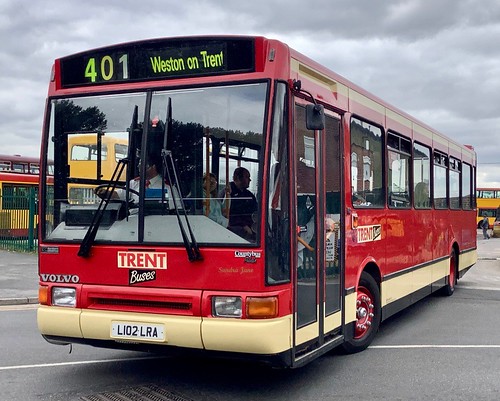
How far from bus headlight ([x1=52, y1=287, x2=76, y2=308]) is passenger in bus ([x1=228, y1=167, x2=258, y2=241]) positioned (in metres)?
1.65

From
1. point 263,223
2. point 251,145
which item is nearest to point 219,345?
point 263,223

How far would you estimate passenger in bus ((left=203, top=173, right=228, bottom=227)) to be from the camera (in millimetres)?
5363

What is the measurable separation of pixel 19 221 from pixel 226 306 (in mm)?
16848

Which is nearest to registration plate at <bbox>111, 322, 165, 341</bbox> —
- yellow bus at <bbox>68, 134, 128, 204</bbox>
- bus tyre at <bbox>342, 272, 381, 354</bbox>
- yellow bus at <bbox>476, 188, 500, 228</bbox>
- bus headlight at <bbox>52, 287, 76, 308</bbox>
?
bus headlight at <bbox>52, 287, 76, 308</bbox>

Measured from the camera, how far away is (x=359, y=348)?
24.5 ft

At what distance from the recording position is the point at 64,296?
5871mm

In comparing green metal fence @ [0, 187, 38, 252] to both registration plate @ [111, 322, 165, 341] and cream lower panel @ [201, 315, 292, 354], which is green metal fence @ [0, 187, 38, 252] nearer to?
registration plate @ [111, 322, 165, 341]

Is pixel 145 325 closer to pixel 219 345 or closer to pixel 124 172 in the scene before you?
pixel 219 345

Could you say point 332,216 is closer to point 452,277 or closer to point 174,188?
point 174,188

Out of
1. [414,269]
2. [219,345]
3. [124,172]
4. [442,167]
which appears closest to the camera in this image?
[219,345]

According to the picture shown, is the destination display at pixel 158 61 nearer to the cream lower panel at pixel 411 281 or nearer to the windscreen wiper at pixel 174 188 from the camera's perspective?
the windscreen wiper at pixel 174 188

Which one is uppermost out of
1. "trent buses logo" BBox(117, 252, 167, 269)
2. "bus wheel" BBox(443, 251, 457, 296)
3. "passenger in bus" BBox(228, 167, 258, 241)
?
"passenger in bus" BBox(228, 167, 258, 241)

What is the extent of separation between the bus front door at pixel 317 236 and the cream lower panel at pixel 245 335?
34cm

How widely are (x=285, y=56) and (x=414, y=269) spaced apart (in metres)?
5.08
